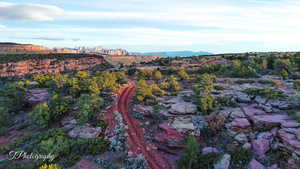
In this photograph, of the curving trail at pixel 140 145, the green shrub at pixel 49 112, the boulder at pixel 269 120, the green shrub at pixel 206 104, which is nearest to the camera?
the curving trail at pixel 140 145

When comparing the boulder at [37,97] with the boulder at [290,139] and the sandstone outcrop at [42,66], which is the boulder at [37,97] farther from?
the sandstone outcrop at [42,66]

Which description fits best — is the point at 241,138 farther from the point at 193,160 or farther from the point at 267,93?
the point at 267,93

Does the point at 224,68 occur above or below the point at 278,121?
above

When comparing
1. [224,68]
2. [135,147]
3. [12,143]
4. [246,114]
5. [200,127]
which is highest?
[224,68]

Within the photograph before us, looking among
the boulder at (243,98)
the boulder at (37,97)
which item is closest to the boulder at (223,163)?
the boulder at (243,98)

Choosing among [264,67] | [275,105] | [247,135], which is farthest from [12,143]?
[264,67]

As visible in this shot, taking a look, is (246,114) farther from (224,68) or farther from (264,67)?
(264,67)
